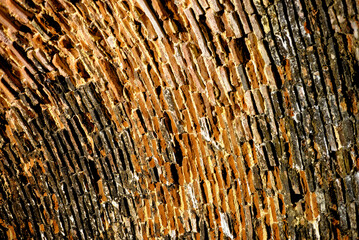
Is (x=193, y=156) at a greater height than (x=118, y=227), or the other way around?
(x=193, y=156)

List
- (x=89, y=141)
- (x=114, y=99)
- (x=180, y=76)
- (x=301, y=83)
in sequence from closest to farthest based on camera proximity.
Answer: (x=301, y=83), (x=180, y=76), (x=114, y=99), (x=89, y=141)

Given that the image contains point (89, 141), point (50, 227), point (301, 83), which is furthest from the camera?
Answer: point (50, 227)

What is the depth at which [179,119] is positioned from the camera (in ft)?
8.44

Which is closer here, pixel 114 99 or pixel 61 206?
pixel 114 99

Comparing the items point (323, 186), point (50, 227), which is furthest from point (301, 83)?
point (50, 227)

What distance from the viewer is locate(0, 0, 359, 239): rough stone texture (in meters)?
2.08

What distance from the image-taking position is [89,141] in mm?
2932

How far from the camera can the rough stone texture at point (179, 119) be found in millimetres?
2082

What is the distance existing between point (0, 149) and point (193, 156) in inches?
74.0

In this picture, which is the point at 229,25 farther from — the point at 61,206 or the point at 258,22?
the point at 61,206

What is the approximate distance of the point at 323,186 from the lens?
7.07 feet

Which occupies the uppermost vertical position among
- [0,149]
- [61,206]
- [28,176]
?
[0,149]

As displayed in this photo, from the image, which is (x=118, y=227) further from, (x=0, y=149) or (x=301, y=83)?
(x=301, y=83)

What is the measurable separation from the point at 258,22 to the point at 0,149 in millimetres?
2579
